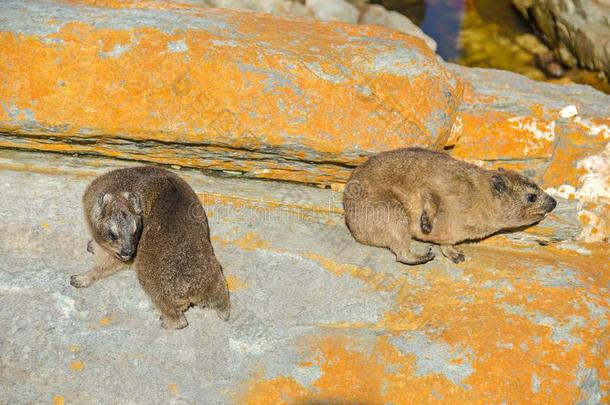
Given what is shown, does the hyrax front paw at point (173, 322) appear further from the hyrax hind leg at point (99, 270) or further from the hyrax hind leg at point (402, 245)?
the hyrax hind leg at point (402, 245)

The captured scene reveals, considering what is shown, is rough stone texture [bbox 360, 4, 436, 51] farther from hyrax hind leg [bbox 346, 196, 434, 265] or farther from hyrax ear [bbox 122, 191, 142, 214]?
hyrax ear [bbox 122, 191, 142, 214]

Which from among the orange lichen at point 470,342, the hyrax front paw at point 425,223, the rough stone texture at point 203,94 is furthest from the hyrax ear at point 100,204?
the hyrax front paw at point 425,223

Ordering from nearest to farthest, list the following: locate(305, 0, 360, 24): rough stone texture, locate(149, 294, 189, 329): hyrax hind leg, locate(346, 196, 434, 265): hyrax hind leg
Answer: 1. locate(149, 294, 189, 329): hyrax hind leg
2. locate(346, 196, 434, 265): hyrax hind leg
3. locate(305, 0, 360, 24): rough stone texture

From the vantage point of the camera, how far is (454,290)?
7.18 metres

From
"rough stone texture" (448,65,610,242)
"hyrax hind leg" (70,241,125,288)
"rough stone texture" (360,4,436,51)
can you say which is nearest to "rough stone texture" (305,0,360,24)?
"rough stone texture" (360,4,436,51)

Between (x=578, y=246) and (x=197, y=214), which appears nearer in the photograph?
(x=197, y=214)

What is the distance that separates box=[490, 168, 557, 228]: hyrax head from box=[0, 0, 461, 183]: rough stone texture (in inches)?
38.0

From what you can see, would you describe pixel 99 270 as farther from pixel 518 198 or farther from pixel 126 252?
pixel 518 198

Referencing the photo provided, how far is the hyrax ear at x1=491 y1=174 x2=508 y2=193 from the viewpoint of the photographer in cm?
740

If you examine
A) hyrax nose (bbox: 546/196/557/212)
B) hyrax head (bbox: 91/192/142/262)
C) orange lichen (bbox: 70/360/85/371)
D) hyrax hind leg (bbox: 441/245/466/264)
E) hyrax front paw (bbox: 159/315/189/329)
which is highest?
hyrax nose (bbox: 546/196/557/212)

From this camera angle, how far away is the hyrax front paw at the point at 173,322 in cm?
662

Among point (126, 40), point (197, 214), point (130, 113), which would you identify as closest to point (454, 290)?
point (197, 214)

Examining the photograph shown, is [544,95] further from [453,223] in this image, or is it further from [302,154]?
[302,154]

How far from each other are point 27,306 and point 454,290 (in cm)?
456
